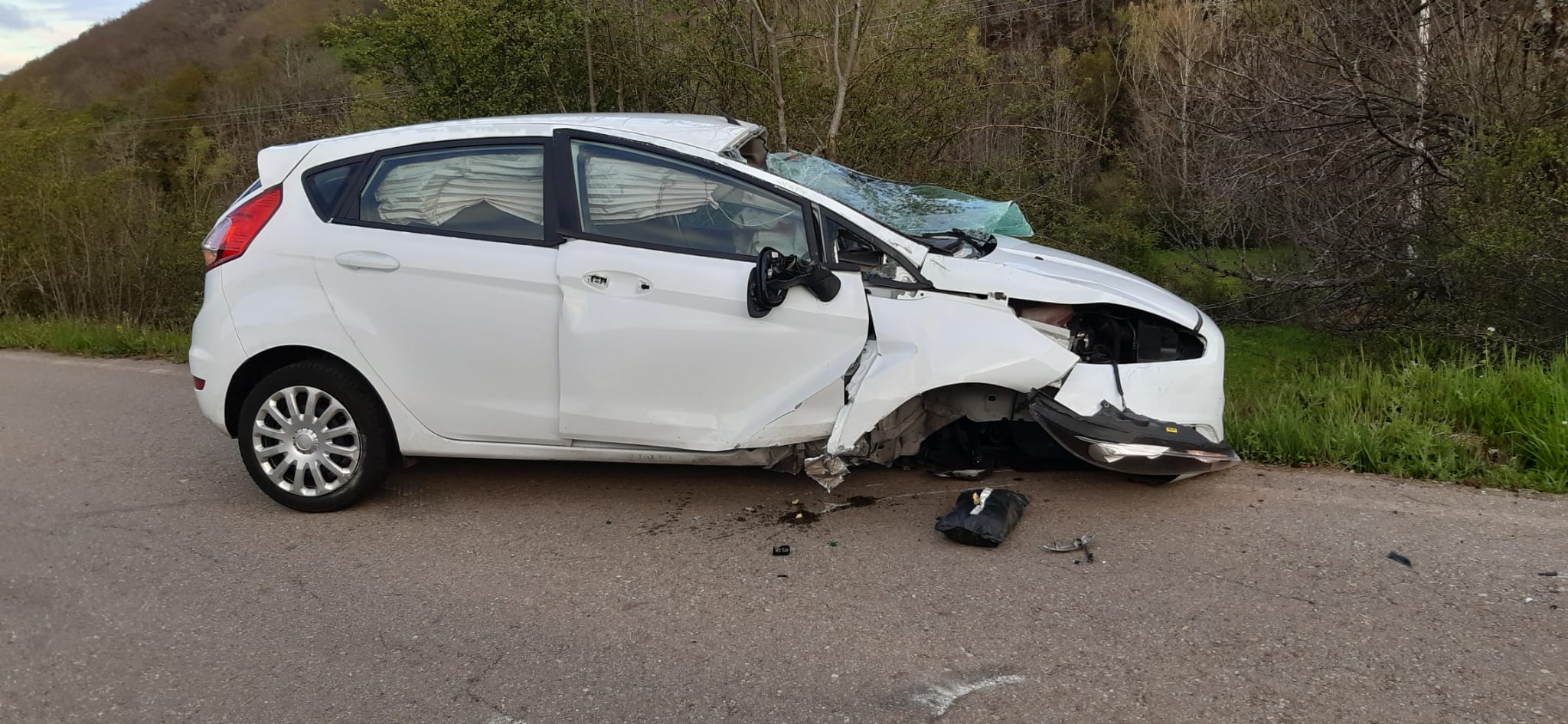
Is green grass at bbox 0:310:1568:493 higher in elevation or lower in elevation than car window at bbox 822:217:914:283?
lower

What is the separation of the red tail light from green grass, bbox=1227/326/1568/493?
16.3ft

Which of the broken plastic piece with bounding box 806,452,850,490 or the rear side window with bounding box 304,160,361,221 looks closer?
the broken plastic piece with bounding box 806,452,850,490

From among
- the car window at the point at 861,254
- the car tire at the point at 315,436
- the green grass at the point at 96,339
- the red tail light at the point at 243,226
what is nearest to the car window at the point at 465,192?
the red tail light at the point at 243,226

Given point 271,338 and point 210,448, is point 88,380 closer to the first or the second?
point 210,448

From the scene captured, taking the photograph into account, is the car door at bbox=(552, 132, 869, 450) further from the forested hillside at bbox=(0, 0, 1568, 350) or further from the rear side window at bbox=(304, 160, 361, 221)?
the forested hillside at bbox=(0, 0, 1568, 350)

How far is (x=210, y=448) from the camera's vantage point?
6.50m

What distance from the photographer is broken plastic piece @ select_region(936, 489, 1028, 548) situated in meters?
4.43

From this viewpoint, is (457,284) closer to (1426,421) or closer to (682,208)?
(682,208)

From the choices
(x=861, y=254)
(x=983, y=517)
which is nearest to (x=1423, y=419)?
(x=983, y=517)

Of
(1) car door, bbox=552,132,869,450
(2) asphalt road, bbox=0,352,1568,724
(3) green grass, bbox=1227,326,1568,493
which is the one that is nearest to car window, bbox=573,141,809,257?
(1) car door, bbox=552,132,869,450

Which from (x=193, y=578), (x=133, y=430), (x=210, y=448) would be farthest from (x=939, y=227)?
(x=133, y=430)

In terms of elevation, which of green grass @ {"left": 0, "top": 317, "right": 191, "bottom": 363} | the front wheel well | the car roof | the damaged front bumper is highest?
the car roof

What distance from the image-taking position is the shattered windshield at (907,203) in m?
5.47

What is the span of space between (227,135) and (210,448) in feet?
156
